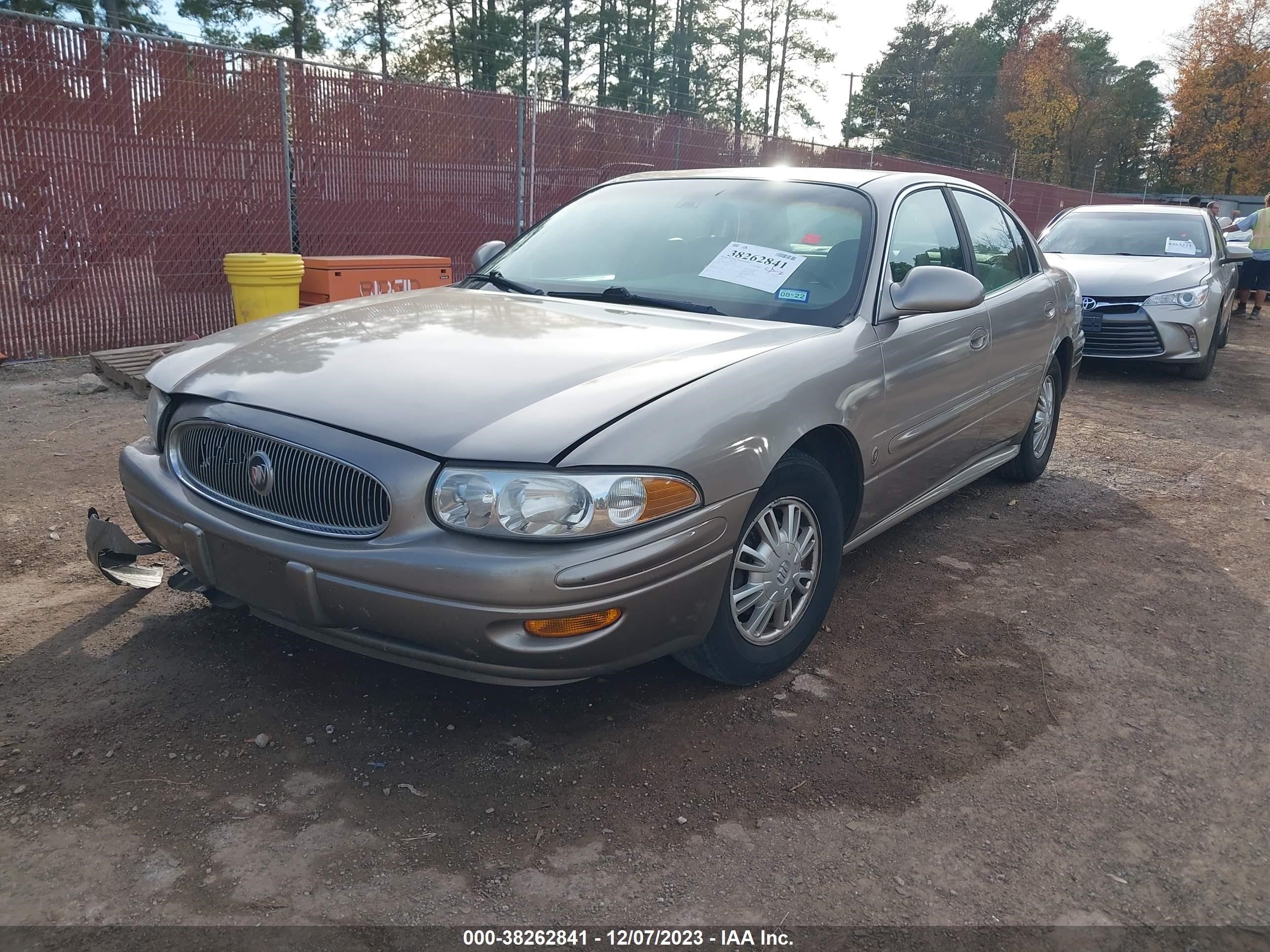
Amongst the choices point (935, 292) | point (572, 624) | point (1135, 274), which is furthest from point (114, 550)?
point (1135, 274)

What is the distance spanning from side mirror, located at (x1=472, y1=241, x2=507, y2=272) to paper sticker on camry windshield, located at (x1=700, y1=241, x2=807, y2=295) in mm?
1159

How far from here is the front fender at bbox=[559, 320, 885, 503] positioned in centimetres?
245

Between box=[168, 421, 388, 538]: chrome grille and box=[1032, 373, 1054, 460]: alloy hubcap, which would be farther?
box=[1032, 373, 1054, 460]: alloy hubcap

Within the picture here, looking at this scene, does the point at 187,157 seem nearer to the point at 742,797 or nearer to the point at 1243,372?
the point at 742,797

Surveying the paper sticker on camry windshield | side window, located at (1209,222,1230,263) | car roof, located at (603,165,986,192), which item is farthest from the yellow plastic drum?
side window, located at (1209,222,1230,263)

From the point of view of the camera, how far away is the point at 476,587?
2.29 m

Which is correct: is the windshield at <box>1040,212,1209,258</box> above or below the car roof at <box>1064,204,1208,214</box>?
below

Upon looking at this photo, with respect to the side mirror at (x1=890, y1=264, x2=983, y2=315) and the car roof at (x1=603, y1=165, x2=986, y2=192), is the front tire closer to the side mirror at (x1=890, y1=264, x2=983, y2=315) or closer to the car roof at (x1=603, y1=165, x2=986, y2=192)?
the side mirror at (x1=890, y1=264, x2=983, y2=315)

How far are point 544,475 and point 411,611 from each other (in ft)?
1.51

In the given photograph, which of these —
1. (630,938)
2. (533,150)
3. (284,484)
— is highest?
(533,150)

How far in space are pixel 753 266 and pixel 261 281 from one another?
5.42 m

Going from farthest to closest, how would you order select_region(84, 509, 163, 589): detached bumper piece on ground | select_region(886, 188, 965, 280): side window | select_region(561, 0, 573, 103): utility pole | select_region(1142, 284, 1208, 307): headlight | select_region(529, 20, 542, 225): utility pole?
1. select_region(561, 0, 573, 103): utility pole
2. select_region(529, 20, 542, 225): utility pole
3. select_region(1142, 284, 1208, 307): headlight
4. select_region(886, 188, 965, 280): side window
5. select_region(84, 509, 163, 589): detached bumper piece on ground

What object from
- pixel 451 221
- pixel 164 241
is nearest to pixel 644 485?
pixel 164 241

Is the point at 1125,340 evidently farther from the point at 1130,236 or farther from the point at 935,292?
the point at 935,292
